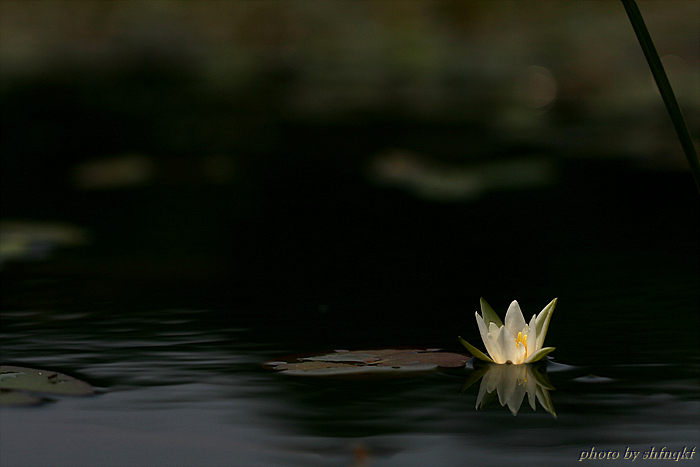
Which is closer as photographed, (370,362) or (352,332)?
(370,362)

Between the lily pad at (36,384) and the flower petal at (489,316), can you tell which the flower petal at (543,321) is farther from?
the lily pad at (36,384)

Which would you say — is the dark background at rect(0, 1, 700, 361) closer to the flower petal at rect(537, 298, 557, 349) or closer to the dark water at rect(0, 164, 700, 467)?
the dark water at rect(0, 164, 700, 467)

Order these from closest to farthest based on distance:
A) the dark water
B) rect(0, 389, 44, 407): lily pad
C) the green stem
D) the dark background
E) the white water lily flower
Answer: the green stem → the dark water → rect(0, 389, 44, 407): lily pad → the white water lily flower → the dark background

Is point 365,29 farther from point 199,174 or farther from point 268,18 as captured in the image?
point 199,174

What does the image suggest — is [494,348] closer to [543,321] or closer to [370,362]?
[543,321]

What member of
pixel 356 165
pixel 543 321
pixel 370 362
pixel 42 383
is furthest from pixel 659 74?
pixel 356 165

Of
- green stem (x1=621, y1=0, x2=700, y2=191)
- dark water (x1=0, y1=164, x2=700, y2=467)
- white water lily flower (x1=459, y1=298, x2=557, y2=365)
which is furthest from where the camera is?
white water lily flower (x1=459, y1=298, x2=557, y2=365)

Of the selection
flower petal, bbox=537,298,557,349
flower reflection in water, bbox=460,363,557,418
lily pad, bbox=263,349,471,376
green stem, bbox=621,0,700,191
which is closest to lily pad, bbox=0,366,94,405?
lily pad, bbox=263,349,471,376

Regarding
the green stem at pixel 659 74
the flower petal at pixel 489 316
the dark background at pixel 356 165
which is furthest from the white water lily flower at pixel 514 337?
the green stem at pixel 659 74
